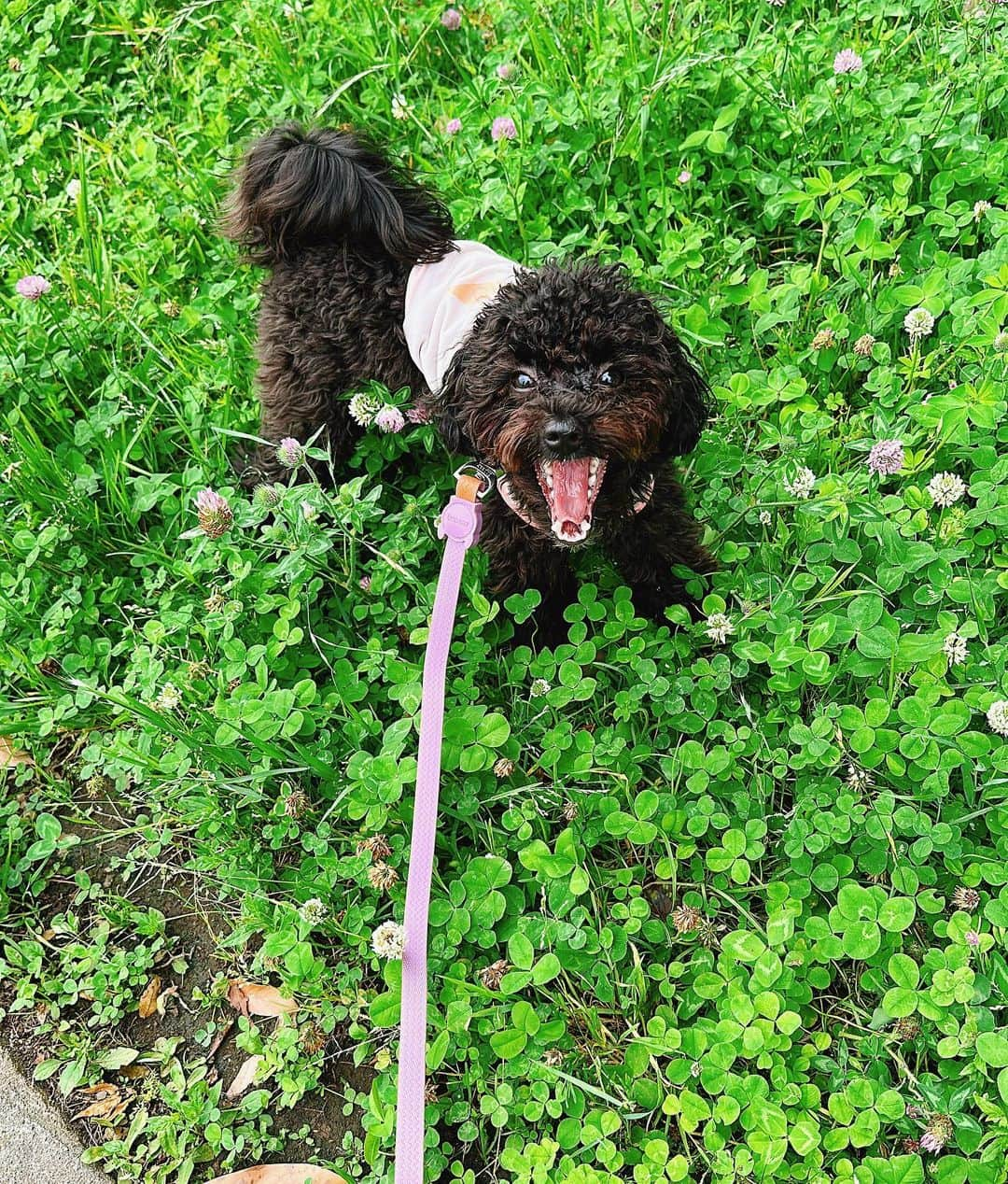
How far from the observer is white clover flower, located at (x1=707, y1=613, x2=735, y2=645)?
8.45ft

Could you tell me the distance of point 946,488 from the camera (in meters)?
2.54

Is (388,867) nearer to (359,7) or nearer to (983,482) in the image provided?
(983,482)

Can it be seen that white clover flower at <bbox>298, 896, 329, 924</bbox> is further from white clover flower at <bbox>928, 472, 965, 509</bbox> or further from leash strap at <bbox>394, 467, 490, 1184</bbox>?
white clover flower at <bbox>928, 472, 965, 509</bbox>

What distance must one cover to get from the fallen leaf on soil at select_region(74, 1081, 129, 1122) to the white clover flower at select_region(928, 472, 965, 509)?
2532mm

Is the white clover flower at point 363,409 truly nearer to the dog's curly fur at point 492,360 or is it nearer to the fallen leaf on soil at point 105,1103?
the dog's curly fur at point 492,360

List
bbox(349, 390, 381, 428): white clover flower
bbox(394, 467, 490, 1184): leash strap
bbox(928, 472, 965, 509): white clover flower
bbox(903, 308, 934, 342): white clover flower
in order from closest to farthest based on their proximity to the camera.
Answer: bbox(394, 467, 490, 1184): leash strap < bbox(928, 472, 965, 509): white clover flower < bbox(903, 308, 934, 342): white clover flower < bbox(349, 390, 381, 428): white clover flower

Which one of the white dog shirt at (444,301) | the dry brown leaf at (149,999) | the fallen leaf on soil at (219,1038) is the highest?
the white dog shirt at (444,301)

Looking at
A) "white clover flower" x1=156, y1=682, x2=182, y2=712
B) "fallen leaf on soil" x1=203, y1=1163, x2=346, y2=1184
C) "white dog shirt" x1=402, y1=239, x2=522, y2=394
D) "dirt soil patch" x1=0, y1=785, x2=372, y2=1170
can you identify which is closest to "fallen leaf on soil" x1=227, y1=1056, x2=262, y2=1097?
"dirt soil patch" x1=0, y1=785, x2=372, y2=1170

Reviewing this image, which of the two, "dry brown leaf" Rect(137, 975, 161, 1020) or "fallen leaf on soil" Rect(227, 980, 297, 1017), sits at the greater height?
"dry brown leaf" Rect(137, 975, 161, 1020)

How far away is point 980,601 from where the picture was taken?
96.7 inches

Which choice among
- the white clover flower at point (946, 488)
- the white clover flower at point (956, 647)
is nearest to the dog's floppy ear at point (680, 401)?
the white clover flower at point (946, 488)

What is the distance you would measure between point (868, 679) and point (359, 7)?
3371 millimetres

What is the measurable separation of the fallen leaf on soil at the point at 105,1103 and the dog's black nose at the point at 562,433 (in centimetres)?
190

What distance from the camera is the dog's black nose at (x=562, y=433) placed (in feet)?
7.55
